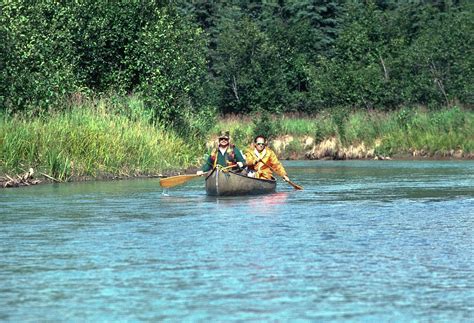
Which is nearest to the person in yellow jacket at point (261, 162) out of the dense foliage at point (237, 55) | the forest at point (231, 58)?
the forest at point (231, 58)

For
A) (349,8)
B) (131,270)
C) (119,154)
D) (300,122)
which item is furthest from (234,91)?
(131,270)

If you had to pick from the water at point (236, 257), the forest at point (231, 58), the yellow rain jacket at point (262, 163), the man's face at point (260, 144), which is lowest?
the water at point (236, 257)

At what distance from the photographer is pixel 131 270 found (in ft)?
49.6

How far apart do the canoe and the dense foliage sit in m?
9.94

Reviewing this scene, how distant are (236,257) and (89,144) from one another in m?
19.1

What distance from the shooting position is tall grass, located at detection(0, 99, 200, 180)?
33.0 m

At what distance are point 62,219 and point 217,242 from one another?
16.7 ft

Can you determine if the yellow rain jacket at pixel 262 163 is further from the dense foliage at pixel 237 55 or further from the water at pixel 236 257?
the dense foliage at pixel 237 55

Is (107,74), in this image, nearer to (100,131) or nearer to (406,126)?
(100,131)

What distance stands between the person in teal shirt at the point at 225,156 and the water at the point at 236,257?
1302 millimetres

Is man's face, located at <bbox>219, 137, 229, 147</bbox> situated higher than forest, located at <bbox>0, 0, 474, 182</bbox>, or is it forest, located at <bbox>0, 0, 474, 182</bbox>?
forest, located at <bbox>0, 0, 474, 182</bbox>

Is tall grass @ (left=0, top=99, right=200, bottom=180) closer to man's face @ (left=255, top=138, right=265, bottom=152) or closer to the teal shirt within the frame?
the teal shirt

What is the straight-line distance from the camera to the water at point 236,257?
12539mm

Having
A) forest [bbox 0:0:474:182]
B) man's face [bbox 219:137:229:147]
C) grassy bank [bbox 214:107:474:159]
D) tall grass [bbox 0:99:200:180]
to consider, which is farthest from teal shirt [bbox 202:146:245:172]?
grassy bank [bbox 214:107:474:159]
